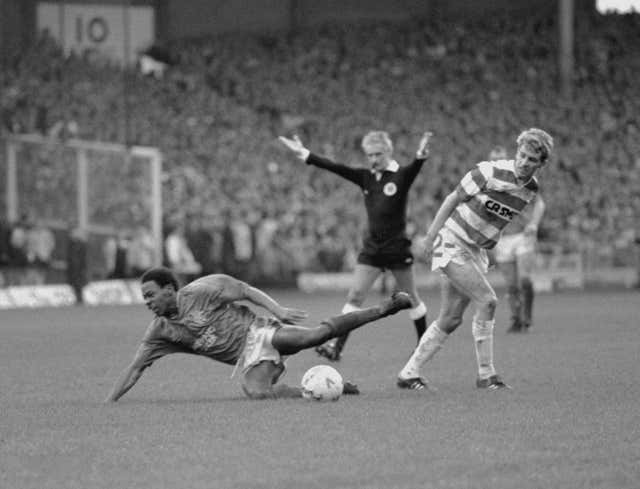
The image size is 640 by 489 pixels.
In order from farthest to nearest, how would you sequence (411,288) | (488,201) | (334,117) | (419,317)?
(334,117)
(419,317)
(411,288)
(488,201)

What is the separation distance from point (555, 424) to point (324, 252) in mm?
27039

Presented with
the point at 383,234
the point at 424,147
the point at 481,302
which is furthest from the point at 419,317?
the point at 481,302

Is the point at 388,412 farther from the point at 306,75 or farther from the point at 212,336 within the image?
the point at 306,75

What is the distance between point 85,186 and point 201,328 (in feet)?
66.0

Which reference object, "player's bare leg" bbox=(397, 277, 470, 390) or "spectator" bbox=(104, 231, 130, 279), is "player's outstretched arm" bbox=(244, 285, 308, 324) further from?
"spectator" bbox=(104, 231, 130, 279)

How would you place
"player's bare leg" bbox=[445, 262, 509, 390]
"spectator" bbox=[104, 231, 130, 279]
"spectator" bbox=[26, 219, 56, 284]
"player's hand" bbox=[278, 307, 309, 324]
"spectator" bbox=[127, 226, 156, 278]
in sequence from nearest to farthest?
"player's hand" bbox=[278, 307, 309, 324] → "player's bare leg" bbox=[445, 262, 509, 390] → "spectator" bbox=[26, 219, 56, 284] → "spectator" bbox=[104, 231, 130, 279] → "spectator" bbox=[127, 226, 156, 278]

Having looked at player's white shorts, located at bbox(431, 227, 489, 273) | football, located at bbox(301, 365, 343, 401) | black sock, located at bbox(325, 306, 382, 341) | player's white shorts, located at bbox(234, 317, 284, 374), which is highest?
player's white shorts, located at bbox(431, 227, 489, 273)

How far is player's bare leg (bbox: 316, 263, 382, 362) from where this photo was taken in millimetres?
14500

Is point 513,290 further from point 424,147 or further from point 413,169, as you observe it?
point 424,147

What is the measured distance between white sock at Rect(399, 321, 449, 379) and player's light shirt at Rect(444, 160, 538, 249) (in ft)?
2.38

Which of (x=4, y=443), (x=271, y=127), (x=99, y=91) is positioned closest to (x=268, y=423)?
(x=4, y=443)

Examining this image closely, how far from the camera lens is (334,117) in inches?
1649

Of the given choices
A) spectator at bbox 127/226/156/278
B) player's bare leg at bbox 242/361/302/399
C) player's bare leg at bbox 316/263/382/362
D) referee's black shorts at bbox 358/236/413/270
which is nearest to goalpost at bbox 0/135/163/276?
spectator at bbox 127/226/156/278

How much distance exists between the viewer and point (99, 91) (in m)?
37.8
